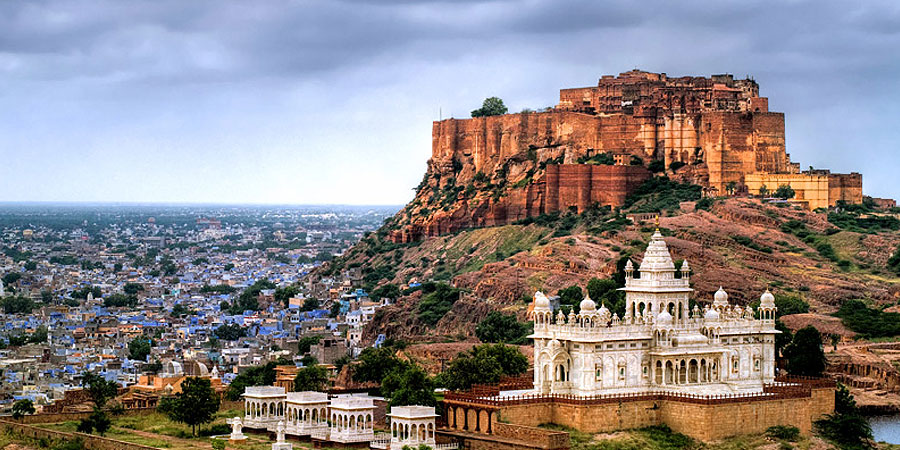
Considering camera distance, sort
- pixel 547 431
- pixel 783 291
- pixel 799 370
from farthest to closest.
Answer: pixel 783 291, pixel 799 370, pixel 547 431

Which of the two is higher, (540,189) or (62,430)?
(540,189)

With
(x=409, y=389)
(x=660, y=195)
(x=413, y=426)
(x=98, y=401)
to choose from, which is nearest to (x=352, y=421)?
(x=413, y=426)

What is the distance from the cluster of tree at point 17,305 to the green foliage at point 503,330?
192ft

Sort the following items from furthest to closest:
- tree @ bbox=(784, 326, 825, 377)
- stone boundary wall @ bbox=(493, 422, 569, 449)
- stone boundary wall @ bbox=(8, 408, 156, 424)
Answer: tree @ bbox=(784, 326, 825, 377), stone boundary wall @ bbox=(8, 408, 156, 424), stone boundary wall @ bbox=(493, 422, 569, 449)

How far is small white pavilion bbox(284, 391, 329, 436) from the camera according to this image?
60.2 m

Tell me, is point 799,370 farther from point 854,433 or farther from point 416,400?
point 416,400

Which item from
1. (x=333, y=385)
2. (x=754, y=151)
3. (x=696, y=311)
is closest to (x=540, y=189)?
(x=754, y=151)

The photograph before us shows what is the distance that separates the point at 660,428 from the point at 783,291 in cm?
3254

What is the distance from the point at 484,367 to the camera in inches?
2692

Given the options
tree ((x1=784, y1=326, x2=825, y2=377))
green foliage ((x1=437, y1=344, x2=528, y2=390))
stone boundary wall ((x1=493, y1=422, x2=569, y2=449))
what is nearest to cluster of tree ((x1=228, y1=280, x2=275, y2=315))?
green foliage ((x1=437, y1=344, x2=528, y2=390))

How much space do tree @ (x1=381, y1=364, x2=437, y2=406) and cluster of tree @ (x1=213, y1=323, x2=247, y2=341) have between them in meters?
48.2

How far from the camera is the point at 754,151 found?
333 ft

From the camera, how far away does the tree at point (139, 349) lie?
101m

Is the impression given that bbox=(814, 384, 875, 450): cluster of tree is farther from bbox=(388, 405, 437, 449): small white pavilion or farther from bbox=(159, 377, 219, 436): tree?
bbox=(159, 377, 219, 436): tree
